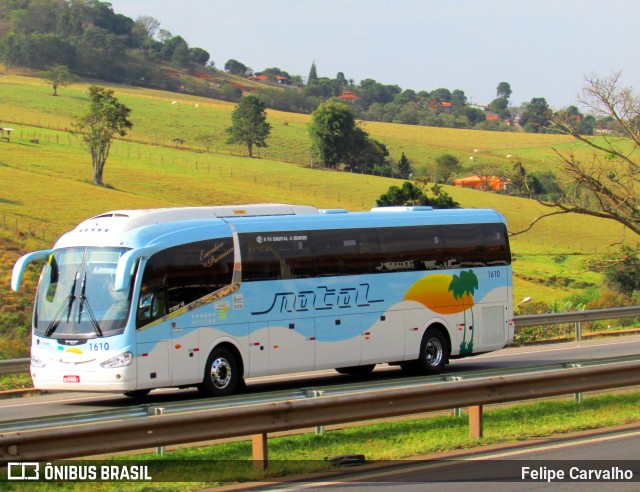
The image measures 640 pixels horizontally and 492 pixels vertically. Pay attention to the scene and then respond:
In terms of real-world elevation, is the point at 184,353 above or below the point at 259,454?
below

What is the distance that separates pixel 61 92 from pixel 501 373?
137645 mm

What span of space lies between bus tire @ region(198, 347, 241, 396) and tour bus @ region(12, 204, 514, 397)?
0.07 feet

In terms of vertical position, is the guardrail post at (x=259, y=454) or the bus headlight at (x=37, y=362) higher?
the guardrail post at (x=259, y=454)

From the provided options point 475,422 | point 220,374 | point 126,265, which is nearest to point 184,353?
point 220,374

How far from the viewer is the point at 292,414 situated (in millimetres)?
10078

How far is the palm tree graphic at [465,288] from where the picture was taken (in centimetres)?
2083

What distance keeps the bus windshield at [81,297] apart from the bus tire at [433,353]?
6642mm

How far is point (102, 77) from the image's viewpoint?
18825 cm

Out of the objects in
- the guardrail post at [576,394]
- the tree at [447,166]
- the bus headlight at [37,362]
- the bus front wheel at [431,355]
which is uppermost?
the tree at [447,166]

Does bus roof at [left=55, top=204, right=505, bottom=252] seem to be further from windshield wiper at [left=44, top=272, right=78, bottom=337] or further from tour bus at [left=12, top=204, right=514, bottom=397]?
windshield wiper at [left=44, top=272, right=78, bottom=337]

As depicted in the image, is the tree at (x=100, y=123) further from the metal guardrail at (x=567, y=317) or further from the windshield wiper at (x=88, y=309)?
the windshield wiper at (x=88, y=309)

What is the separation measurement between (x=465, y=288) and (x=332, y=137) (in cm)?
9842

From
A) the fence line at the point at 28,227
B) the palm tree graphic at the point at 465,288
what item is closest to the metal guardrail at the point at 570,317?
the palm tree graphic at the point at 465,288

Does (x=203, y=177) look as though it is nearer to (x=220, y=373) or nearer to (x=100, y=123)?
(x=100, y=123)
